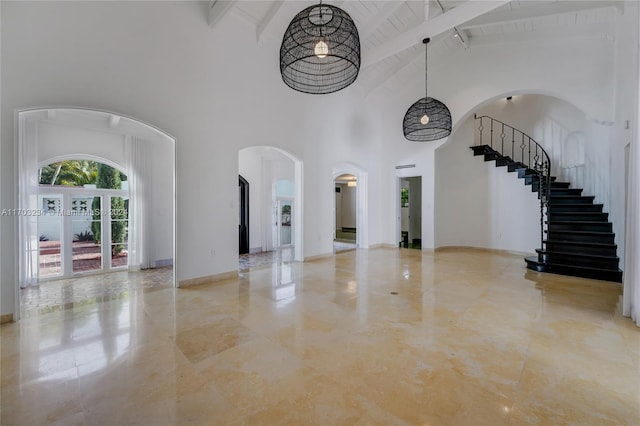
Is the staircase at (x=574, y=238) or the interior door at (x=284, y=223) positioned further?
the interior door at (x=284, y=223)

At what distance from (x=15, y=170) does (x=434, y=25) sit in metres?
6.94

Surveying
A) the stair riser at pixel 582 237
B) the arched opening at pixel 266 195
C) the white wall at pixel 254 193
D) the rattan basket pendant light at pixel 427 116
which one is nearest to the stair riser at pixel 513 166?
the stair riser at pixel 582 237

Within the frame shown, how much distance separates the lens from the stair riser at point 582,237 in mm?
5543

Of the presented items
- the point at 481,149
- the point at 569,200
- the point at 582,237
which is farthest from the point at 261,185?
the point at 569,200

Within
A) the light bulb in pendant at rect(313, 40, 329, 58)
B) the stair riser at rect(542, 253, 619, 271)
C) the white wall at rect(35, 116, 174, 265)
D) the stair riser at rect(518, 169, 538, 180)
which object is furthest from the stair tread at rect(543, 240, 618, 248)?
the white wall at rect(35, 116, 174, 265)

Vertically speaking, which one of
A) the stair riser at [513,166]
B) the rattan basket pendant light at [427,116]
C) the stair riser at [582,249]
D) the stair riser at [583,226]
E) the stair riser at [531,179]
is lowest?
the stair riser at [582,249]

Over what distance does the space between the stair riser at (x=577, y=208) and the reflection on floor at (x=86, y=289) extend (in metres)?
8.87

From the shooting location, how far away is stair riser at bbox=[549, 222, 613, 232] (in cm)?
579

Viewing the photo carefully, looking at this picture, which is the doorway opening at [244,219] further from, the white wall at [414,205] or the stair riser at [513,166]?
the stair riser at [513,166]

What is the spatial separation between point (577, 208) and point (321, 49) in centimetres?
728

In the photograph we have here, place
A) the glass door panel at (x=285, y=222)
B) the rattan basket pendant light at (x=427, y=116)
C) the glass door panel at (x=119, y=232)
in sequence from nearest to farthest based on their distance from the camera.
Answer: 1. the rattan basket pendant light at (x=427, y=116)
2. the glass door panel at (x=119, y=232)
3. the glass door panel at (x=285, y=222)

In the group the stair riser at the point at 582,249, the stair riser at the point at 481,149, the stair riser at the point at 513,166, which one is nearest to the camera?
the stair riser at the point at 582,249

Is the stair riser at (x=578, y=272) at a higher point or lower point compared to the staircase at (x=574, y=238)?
lower

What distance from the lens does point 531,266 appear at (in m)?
5.98
